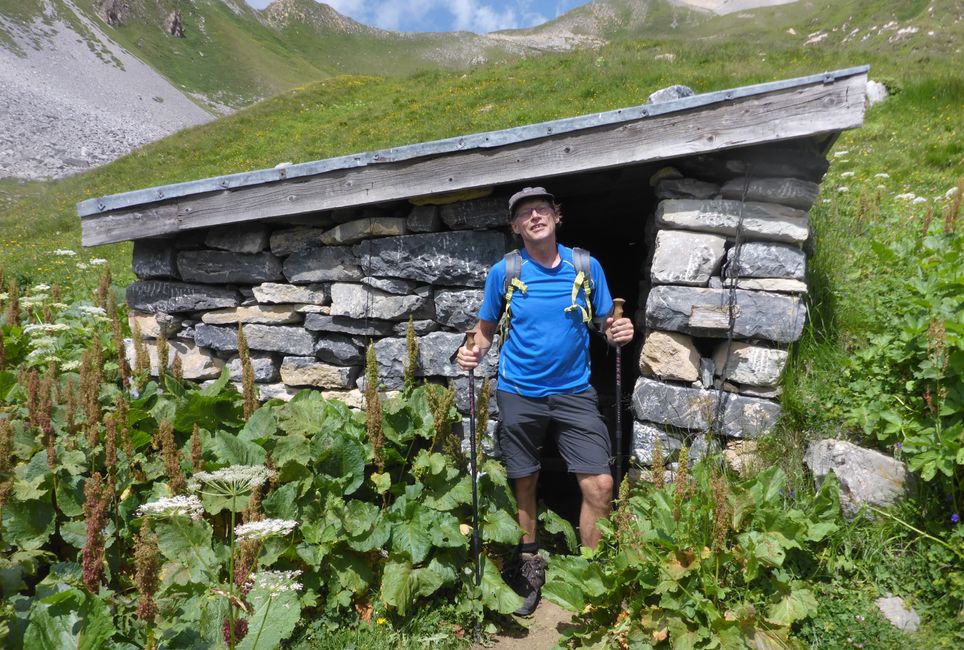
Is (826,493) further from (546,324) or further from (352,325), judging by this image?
(352,325)

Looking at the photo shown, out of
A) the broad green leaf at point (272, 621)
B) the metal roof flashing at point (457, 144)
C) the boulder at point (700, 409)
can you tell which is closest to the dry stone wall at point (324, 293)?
the metal roof flashing at point (457, 144)

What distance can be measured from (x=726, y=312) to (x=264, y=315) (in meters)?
3.30

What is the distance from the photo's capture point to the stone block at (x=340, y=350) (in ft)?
14.9

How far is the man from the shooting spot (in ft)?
11.3

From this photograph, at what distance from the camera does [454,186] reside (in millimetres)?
3957

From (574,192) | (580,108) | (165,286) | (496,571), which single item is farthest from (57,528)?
(580,108)

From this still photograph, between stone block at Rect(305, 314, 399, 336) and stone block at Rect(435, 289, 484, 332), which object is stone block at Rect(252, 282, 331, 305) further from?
stone block at Rect(435, 289, 484, 332)

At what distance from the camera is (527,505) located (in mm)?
3771

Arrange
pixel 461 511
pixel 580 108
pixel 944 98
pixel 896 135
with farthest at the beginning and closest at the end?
pixel 580 108
pixel 944 98
pixel 896 135
pixel 461 511

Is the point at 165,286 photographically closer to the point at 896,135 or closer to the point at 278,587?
the point at 278,587

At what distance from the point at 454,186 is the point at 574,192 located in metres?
1.16

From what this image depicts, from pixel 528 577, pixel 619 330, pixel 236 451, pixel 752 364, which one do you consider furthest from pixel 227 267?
pixel 752 364

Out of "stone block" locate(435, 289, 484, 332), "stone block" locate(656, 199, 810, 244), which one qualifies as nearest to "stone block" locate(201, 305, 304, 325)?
"stone block" locate(435, 289, 484, 332)

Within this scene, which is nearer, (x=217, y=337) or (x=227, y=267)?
(x=227, y=267)
